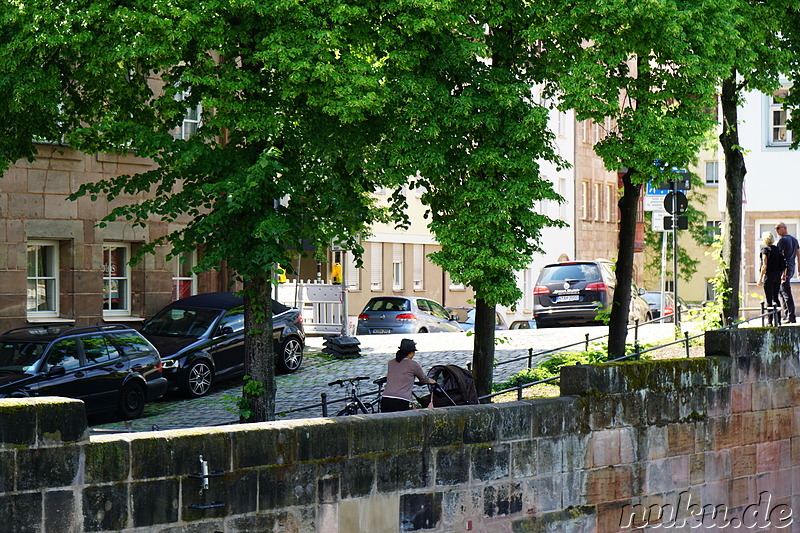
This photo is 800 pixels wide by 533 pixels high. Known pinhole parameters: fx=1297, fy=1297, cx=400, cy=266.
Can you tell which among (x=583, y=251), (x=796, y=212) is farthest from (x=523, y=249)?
(x=583, y=251)

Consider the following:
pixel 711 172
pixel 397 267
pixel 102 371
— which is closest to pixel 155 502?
pixel 102 371

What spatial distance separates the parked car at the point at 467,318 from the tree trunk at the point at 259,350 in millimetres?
21625

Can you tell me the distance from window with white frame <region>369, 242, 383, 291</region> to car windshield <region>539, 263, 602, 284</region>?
63.1ft

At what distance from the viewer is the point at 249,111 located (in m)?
14.6

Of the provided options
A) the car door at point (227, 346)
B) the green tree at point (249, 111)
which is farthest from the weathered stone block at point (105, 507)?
the car door at point (227, 346)

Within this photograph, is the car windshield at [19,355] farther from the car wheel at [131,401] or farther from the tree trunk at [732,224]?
the tree trunk at [732,224]

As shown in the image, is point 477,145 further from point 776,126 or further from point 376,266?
point 376,266

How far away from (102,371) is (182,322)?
14.1 ft

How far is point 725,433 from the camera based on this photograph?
1567 centimetres

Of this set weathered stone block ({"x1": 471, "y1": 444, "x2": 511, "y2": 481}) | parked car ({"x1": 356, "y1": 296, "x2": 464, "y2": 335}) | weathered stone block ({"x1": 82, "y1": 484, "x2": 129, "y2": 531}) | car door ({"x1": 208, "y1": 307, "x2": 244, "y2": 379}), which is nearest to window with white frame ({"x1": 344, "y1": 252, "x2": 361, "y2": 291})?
parked car ({"x1": 356, "y1": 296, "x2": 464, "y2": 335})

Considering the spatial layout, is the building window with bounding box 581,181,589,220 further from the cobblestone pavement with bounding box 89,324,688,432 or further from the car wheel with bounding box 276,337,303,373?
the car wheel with bounding box 276,337,303,373

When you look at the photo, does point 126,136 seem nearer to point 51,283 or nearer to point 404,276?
point 51,283

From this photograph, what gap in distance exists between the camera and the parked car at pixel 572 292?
1227 inches

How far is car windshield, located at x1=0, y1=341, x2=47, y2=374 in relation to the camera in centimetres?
1773
